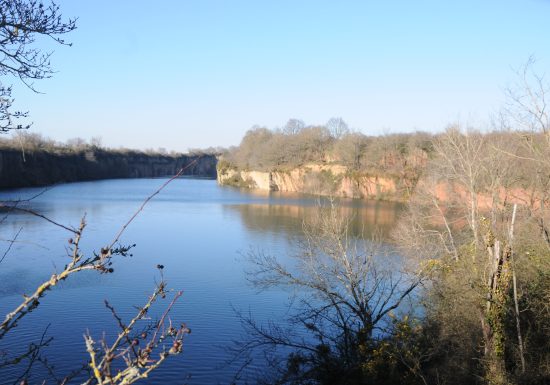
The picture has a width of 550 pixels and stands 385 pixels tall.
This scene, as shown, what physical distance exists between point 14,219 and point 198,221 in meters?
8.70

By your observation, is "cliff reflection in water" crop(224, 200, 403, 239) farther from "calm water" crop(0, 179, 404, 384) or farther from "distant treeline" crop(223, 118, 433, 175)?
"distant treeline" crop(223, 118, 433, 175)

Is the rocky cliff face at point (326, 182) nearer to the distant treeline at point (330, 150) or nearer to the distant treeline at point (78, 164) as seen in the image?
the distant treeline at point (330, 150)

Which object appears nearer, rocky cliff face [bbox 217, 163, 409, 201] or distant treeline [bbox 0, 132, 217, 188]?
rocky cliff face [bbox 217, 163, 409, 201]

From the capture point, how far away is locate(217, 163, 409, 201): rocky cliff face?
43906mm

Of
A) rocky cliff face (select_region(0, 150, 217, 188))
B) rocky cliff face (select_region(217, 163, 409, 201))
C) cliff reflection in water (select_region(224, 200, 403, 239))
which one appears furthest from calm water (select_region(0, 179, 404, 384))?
rocky cliff face (select_region(217, 163, 409, 201))

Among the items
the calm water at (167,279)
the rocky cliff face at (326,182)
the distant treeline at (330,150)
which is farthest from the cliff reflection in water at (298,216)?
the distant treeline at (330,150)

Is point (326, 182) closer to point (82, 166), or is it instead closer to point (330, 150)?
point (330, 150)

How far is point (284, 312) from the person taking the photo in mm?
12781

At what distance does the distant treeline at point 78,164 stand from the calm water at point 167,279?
19.8 ft

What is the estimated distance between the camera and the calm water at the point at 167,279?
1034cm

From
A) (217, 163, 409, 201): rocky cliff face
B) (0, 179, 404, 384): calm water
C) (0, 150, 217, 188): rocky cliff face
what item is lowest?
(0, 179, 404, 384): calm water

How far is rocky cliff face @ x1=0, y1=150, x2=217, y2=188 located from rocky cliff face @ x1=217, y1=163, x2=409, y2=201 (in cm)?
720

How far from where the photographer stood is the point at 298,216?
2923 centimetres

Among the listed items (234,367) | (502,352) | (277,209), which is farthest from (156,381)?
(277,209)
